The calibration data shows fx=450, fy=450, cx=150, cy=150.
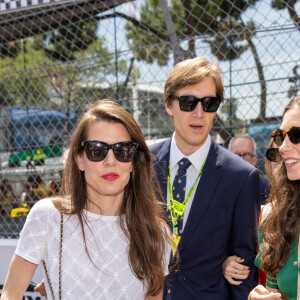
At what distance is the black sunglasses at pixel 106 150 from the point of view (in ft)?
5.85

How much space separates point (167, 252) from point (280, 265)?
46cm

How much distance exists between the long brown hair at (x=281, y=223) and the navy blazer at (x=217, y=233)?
20cm

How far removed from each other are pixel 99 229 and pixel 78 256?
14 centimetres

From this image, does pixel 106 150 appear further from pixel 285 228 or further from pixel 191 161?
pixel 285 228

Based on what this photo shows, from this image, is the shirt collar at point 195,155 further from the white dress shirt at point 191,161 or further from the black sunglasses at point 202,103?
the black sunglasses at point 202,103

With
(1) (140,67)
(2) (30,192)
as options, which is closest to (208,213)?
(1) (140,67)

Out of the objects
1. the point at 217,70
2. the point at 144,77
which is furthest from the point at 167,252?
the point at 144,77

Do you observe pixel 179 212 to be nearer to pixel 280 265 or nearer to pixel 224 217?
pixel 224 217

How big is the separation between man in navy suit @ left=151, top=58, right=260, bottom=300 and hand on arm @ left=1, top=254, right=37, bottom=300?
784mm

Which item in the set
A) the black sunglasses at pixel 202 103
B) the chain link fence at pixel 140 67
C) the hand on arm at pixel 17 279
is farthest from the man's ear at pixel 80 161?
the chain link fence at pixel 140 67

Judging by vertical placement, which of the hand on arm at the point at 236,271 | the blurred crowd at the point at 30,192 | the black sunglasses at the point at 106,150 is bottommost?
the blurred crowd at the point at 30,192

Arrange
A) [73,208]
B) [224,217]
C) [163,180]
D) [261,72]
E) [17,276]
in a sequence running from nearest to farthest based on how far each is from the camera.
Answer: [17,276]
[73,208]
[224,217]
[163,180]
[261,72]

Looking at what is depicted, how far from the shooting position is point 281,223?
1.90m

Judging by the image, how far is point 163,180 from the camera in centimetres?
236
